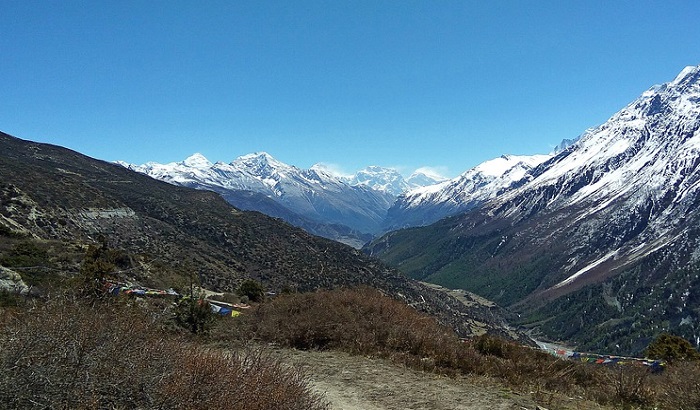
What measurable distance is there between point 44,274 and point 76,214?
43.6m

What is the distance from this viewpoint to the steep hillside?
4231 cm

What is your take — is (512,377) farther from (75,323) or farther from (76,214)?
(76,214)

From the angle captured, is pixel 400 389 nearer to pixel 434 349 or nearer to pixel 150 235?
pixel 434 349

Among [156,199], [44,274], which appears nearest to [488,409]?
[44,274]

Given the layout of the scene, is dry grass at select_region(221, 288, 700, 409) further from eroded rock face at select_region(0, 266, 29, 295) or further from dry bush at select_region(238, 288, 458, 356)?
eroded rock face at select_region(0, 266, 29, 295)

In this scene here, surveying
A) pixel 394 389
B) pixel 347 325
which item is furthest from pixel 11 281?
pixel 394 389

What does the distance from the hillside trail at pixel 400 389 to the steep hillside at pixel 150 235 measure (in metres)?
21.1

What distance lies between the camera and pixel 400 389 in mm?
11000

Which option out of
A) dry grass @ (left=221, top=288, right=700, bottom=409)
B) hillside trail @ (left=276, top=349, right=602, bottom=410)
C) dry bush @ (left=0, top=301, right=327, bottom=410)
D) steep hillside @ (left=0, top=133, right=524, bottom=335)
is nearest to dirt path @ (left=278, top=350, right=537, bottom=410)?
hillside trail @ (left=276, top=349, right=602, bottom=410)

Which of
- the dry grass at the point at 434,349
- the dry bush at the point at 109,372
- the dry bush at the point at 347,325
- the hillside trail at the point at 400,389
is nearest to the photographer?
the dry bush at the point at 109,372

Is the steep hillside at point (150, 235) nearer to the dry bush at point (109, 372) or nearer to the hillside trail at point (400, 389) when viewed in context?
the hillside trail at point (400, 389)

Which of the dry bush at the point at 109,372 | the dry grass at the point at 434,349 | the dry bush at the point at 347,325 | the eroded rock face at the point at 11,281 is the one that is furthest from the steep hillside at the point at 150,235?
the dry bush at the point at 109,372

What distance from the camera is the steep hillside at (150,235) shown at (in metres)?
42.3

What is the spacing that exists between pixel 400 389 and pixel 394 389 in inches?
5.7
